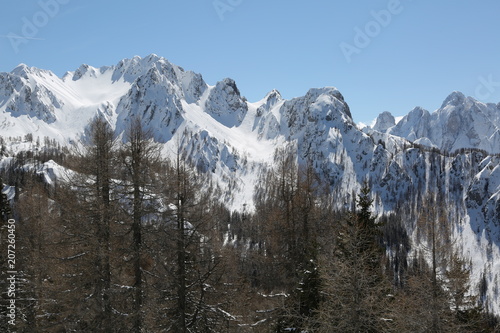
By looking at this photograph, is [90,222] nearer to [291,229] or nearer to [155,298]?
[155,298]

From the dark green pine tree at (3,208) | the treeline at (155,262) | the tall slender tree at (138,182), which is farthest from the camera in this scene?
the dark green pine tree at (3,208)

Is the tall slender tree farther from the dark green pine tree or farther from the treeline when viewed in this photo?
the dark green pine tree

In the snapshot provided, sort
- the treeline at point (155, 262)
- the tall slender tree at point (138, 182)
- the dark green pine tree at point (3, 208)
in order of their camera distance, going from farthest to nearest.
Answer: the dark green pine tree at point (3, 208)
the tall slender tree at point (138, 182)
the treeline at point (155, 262)

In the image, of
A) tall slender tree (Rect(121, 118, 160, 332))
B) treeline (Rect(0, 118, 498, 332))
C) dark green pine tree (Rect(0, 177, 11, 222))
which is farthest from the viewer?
dark green pine tree (Rect(0, 177, 11, 222))

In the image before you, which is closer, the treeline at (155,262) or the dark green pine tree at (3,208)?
the treeline at (155,262)

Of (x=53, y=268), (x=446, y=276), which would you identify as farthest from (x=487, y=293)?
(x=53, y=268)

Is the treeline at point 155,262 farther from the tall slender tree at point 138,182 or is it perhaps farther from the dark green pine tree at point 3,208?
the dark green pine tree at point 3,208

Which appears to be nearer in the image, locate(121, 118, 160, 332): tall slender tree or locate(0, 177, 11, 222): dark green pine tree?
locate(121, 118, 160, 332): tall slender tree

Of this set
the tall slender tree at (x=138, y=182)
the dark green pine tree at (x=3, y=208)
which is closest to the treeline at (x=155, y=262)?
the tall slender tree at (x=138, y=182)

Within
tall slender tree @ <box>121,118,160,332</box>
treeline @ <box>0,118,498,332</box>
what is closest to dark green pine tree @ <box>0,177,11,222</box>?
treeline @ <box>0,118,498,332</box>

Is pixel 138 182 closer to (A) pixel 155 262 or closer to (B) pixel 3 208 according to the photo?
(A) pixel 155 262

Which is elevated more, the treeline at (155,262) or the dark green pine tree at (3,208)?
the dark green pine tree at (3,208)

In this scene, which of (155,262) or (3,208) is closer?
(155,262)

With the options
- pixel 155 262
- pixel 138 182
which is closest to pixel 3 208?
pixel 155 262
